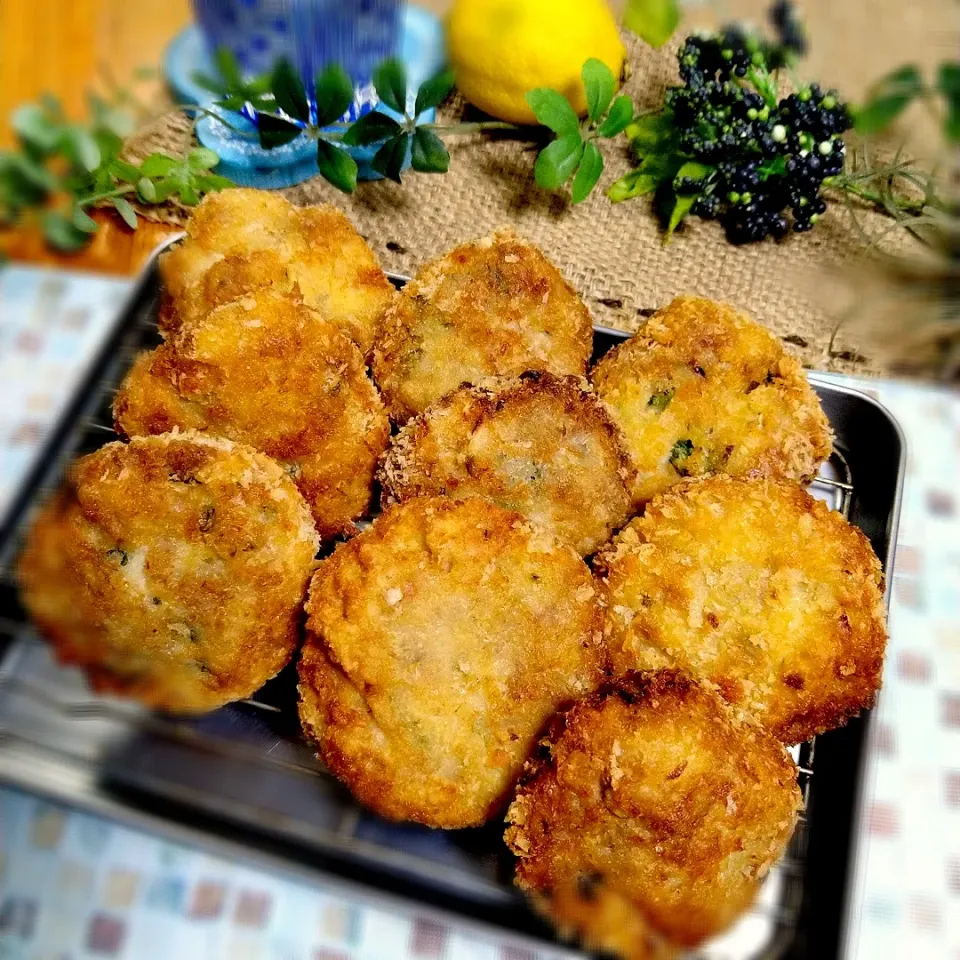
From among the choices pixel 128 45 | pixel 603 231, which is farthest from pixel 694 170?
pixel 128 45

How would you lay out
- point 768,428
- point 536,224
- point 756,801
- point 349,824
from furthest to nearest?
point 536,224, point 768,428, point 756,801, point 349,824

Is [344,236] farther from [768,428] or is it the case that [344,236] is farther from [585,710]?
[585,710]

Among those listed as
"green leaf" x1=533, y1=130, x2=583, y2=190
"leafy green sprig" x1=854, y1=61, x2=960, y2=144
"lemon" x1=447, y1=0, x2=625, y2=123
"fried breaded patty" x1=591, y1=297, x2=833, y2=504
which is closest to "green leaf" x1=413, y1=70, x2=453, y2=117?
"lemon" x1=447, y1=0, x2=625, y2=123

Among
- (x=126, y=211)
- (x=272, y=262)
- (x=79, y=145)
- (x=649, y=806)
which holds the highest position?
(x=79, y=145)

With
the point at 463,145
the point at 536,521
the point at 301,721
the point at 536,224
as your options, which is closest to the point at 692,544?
the point at 536,521

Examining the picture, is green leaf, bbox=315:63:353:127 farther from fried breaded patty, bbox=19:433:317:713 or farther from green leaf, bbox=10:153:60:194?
green leaf, bbox=10:153:60:194

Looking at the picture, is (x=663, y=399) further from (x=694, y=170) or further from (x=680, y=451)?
(x=694, y=170)
